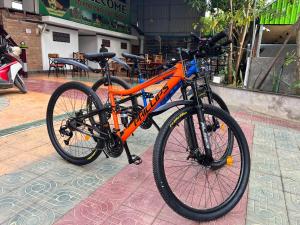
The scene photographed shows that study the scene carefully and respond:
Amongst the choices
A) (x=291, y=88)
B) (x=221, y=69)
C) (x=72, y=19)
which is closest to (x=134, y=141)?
(x=291, y=88)

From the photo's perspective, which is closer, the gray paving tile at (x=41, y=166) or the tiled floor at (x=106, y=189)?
the tiled floor at (x=106, y=189)

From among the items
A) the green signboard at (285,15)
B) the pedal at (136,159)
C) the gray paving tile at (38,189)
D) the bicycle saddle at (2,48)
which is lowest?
the gray paving tile at (38,189)

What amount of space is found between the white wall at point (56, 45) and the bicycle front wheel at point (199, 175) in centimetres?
1176

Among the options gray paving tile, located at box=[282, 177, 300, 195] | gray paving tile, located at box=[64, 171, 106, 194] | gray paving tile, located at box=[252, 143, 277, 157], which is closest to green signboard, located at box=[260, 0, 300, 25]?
gray paving tile, located at box=[252, 143, 277, 157]

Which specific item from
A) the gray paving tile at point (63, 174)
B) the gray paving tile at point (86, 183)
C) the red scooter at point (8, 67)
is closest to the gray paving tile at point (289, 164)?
Result: the gray paving tile at point (86, 183)

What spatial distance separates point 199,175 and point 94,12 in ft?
50.0

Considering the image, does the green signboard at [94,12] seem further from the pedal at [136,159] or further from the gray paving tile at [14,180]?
the pedal at [136,159]

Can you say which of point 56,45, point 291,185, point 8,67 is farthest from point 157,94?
point 56,45

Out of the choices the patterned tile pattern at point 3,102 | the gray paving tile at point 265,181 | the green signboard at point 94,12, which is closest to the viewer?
the gray paving tile at point 265,181

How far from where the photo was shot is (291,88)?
579 centimetres

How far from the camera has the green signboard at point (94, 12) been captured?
1245 cm

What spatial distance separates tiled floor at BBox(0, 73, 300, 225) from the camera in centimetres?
187

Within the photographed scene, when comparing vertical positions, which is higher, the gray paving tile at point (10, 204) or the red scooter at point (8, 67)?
the red scooter at point (8, 67)

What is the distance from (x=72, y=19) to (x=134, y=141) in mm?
12195
